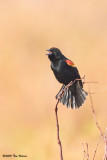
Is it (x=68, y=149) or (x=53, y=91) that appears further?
(x=53, y=91)

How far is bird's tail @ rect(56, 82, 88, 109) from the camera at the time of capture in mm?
5391

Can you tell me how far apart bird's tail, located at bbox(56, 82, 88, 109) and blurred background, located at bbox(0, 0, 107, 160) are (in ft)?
3.47

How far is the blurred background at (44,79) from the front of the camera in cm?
719

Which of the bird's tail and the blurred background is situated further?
the blurred background

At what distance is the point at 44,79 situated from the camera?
8.27 metres

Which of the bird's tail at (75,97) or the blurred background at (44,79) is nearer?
the bird's tail at (75,97)

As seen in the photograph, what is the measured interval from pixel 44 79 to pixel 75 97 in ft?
9.32

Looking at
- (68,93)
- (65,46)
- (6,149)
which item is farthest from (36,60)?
(68,93)

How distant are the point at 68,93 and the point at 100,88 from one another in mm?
2486

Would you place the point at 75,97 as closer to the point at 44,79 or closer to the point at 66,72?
the point at 66,72

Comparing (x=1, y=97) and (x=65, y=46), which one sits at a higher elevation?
(x=65, y=46)

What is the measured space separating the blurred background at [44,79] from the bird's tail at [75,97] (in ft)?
3.47

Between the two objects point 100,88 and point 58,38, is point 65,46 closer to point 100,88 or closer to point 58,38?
point 58,38

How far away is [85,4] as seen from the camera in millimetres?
10836
